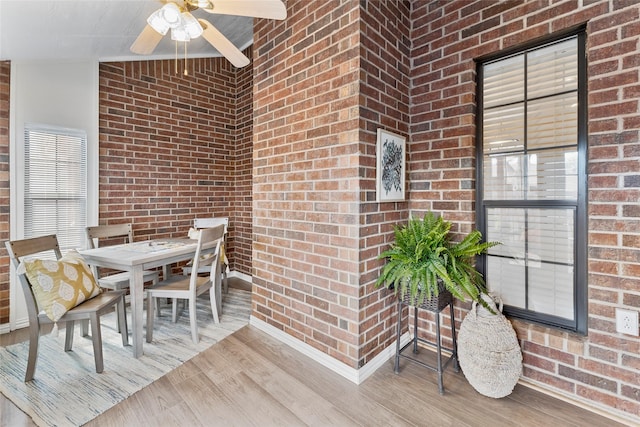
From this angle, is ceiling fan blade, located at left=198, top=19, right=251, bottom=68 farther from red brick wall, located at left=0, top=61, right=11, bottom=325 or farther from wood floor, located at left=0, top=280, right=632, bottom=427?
wood floor, located at left=0, top=280, right=632, bottom=427

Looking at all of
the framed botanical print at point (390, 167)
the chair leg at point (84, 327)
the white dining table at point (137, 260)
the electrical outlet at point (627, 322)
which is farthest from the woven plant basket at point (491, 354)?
the chair leg at point (84, 327)

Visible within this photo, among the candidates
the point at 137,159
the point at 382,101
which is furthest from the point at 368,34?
the point at 137,159

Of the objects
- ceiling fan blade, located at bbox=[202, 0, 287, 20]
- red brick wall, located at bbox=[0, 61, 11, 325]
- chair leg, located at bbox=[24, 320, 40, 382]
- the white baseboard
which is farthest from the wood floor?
ceiling fan blade, located at bbox=[202, 0, 287, 20]

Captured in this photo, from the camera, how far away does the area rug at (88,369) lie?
1784mm

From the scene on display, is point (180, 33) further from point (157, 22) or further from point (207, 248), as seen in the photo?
point (207, 248)

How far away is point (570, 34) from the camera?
72.7 inches

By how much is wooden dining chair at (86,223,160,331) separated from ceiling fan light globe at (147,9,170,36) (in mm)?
2053

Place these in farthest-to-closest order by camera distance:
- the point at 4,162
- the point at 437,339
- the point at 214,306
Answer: the point at 214,306 → the point at 4,162 → the point at 437,339

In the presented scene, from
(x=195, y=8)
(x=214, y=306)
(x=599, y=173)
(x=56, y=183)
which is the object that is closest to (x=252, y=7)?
(x=195, y=8)

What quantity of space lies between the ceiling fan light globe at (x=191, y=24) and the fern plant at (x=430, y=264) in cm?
177

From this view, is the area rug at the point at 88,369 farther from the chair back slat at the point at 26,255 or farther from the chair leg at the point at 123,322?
the chair back slat at the point at 26,255

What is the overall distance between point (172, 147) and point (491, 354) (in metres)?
3.96

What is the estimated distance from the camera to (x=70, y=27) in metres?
2.30

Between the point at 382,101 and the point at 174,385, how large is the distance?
2.38 m
